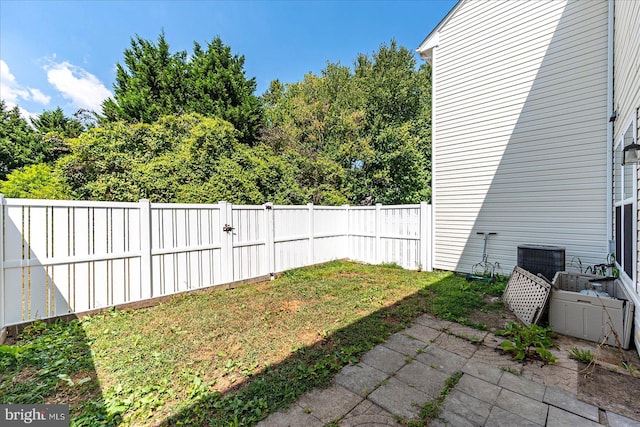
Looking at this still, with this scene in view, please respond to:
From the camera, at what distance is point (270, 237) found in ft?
18.7

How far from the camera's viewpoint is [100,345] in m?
2.86

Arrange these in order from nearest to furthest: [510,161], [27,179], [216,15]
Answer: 1. [510,161]
2. [216,15]
3. [27,179]

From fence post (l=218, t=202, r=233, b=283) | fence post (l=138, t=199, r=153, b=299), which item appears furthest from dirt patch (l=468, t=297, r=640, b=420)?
fence post (l=138, t=199, r=153, b=299)

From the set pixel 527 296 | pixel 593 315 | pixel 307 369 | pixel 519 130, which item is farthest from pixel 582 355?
pixel 519 130

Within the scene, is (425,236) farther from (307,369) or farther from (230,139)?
(230,139)

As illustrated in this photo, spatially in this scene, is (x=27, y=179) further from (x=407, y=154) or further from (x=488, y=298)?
(x=488, y=298)

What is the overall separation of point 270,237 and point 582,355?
4800mm

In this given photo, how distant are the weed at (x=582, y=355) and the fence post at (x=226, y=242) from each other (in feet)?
15.7

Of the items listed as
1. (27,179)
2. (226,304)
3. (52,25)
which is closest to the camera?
(226,304)

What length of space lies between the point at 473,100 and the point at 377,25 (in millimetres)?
10120

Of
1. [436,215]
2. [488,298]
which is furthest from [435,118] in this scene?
[488,298]

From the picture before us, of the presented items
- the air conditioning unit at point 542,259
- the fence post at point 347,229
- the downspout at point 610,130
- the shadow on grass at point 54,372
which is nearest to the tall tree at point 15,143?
the shadow on grass at point 54,372

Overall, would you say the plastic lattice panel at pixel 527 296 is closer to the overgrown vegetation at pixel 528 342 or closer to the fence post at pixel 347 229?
the overgrown vegetation at pixel 528 342

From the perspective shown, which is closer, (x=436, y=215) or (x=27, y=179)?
(x=436, y=215)
